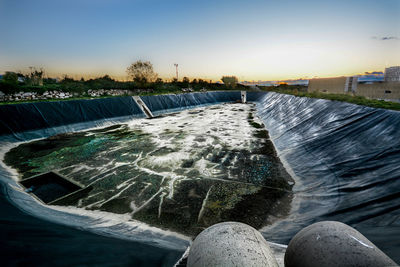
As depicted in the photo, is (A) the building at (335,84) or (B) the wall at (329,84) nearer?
(A) the building at (335,84)

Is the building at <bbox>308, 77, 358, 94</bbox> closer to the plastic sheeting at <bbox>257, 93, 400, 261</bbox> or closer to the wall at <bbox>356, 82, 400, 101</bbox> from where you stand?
the wall at <bbox>356, 82, 400, 101</bbox>

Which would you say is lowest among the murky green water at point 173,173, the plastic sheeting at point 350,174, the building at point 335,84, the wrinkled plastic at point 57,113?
the murky green water at point 173,173

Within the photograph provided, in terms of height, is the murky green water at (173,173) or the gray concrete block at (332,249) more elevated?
the gray concrete block at (332,249)

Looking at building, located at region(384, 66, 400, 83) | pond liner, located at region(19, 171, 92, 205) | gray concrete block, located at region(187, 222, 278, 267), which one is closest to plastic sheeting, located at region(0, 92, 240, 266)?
pond liner, located at region(19, 171, 92, 205)

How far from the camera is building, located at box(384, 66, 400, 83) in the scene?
38156 mm

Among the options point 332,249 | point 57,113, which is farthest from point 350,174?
point 57,113

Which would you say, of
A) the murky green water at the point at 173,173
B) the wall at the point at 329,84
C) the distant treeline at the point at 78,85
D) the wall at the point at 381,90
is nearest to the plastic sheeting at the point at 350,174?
the murky green water at the point at 173,173

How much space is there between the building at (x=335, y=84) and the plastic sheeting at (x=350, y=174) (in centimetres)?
2939

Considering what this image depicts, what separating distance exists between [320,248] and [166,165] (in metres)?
6.08

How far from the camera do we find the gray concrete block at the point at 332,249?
174cm

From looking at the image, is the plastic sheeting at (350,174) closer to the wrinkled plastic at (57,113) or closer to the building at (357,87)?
the wrinkled plastic at (57,113)

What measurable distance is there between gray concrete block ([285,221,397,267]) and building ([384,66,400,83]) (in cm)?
5493

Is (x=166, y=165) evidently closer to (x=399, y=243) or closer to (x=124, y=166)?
(x=124, y=166)

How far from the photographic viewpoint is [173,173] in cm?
675
